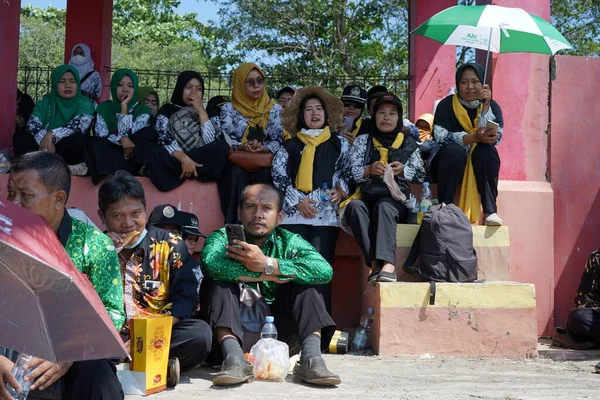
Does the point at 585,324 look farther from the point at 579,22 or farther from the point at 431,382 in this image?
the point at 579,22

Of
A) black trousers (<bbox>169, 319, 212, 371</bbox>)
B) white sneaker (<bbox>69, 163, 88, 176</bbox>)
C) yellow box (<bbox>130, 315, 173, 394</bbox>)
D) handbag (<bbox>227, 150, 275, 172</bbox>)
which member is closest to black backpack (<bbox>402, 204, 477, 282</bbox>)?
handbag (<bbox>227, 150, 275, 172</bbox>)

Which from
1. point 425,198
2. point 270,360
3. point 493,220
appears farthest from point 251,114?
point 270,360

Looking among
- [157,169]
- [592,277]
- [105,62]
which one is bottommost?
[592,277]

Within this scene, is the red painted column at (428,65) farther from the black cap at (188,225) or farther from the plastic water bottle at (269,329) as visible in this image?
the plastic water bottle at (269,329)

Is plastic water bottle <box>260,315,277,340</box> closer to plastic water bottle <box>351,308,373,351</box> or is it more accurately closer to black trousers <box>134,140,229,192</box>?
plastic water bottle <box>351,308,373,351</box>

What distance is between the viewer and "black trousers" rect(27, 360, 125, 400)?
132 inches

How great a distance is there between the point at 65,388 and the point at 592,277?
177 inches

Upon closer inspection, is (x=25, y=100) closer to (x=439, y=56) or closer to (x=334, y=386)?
(x=439, y=56)

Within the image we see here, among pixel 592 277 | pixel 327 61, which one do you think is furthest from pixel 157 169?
pixel 327 61

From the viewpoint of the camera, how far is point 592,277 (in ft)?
21.6

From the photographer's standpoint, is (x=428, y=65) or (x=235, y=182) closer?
(x=235, y=182)

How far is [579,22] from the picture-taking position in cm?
1956

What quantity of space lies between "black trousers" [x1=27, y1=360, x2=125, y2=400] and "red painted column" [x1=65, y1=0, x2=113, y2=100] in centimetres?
823

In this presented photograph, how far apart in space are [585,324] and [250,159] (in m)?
2.87
